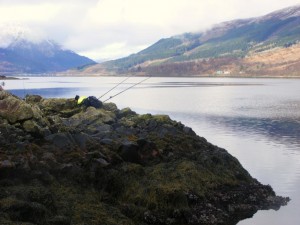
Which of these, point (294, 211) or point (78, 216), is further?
point (294, 211)

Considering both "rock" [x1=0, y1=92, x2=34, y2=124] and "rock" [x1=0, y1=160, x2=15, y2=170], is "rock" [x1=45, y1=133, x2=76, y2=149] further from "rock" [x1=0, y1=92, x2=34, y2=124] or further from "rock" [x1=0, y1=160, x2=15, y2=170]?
"rock" [x1=0, y1=160, x2=15, y2=170]

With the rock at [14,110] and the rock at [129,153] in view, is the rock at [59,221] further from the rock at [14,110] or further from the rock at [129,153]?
the rock at [14,110]

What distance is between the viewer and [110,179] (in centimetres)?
2100

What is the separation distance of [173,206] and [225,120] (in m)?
49.0

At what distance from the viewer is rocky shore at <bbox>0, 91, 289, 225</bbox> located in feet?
56.3

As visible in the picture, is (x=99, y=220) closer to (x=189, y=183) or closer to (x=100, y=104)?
(x=189, y=183)

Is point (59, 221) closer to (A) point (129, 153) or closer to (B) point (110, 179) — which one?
(B) point (110, 179)

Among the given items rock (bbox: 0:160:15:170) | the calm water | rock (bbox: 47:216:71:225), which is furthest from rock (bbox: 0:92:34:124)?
the calm water

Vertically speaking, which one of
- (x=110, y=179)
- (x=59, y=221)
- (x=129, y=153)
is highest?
(x=129, y=153)

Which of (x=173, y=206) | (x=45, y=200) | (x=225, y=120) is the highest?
(x=45, y=200)

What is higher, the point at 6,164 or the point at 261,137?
the point at 6,164

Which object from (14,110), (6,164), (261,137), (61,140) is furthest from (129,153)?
(261,137)

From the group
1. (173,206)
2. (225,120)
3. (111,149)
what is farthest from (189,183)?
(225,120)

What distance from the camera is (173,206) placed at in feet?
65.7
